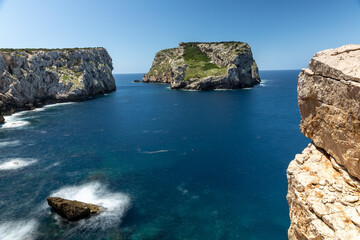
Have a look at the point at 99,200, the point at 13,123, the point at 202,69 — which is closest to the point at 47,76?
the point at 13,123

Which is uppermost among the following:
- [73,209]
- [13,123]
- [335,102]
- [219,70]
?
[219,70]

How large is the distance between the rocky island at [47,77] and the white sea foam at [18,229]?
6301 centimetres

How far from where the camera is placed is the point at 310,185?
12.6 meters

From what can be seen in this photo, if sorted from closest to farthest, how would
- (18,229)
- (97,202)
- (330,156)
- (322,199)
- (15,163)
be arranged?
1. (322,199)
2. (330,156)
3. (18,229)
4. (97,202)
5. (15,163)

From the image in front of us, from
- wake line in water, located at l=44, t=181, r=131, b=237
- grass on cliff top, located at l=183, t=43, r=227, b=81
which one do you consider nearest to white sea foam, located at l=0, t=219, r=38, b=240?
wake line in water, located at l=44, t=181, r=131, b=237

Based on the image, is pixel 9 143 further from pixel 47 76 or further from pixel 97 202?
pixel 47 76

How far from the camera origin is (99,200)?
3072 cm

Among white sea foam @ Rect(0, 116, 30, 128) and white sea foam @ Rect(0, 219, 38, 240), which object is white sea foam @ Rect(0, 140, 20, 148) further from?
white sea foam @ Rect(0, 219, 38, 240)

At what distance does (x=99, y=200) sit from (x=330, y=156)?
29689 millimetres

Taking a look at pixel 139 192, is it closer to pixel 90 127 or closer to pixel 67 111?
pixel 90 127

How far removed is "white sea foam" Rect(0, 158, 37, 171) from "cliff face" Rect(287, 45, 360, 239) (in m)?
49.2

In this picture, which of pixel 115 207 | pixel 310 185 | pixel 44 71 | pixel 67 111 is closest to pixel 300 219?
pixel 310 185

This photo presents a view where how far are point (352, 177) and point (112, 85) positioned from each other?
181004 mm

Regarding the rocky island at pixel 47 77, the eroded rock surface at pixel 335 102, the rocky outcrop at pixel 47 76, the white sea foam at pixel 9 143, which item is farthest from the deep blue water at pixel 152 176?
the rocky outcrop at pixel 47 76
